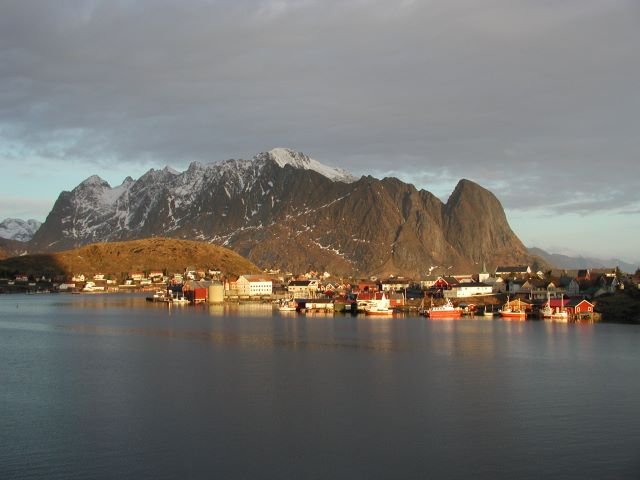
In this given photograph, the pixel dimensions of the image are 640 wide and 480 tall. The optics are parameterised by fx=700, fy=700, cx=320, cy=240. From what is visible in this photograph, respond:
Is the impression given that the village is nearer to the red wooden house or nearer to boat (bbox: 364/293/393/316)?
the red wooden house

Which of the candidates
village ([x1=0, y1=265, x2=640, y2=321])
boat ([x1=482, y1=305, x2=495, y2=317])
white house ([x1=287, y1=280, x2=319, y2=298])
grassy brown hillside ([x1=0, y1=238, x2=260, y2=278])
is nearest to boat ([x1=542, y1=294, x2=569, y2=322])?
village ([x1=0, y1=265, x2=640, y2=321])

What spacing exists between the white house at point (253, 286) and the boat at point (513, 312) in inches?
1954

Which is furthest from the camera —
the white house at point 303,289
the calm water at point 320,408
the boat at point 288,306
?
the white house at point 303,289

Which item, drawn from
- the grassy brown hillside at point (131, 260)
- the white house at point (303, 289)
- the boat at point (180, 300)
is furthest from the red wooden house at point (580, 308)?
the grassy brown hillside at point (131, 260)

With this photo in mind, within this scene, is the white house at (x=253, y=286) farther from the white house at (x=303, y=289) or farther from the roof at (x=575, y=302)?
the roof at (x=575, y=302)

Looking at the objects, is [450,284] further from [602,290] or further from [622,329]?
[622,329]

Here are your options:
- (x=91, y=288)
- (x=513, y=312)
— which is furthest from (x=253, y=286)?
(x=513, y=312)

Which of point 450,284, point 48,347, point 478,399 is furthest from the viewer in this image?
point 450,284

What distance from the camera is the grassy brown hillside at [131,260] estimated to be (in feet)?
536

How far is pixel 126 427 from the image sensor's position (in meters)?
22.0

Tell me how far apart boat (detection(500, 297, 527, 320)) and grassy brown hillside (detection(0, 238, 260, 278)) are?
298 feet

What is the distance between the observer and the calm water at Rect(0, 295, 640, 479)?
18.4 meters

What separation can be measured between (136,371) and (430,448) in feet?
58.9

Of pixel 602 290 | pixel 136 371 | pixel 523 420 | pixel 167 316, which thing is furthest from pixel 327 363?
pixel 602 290
